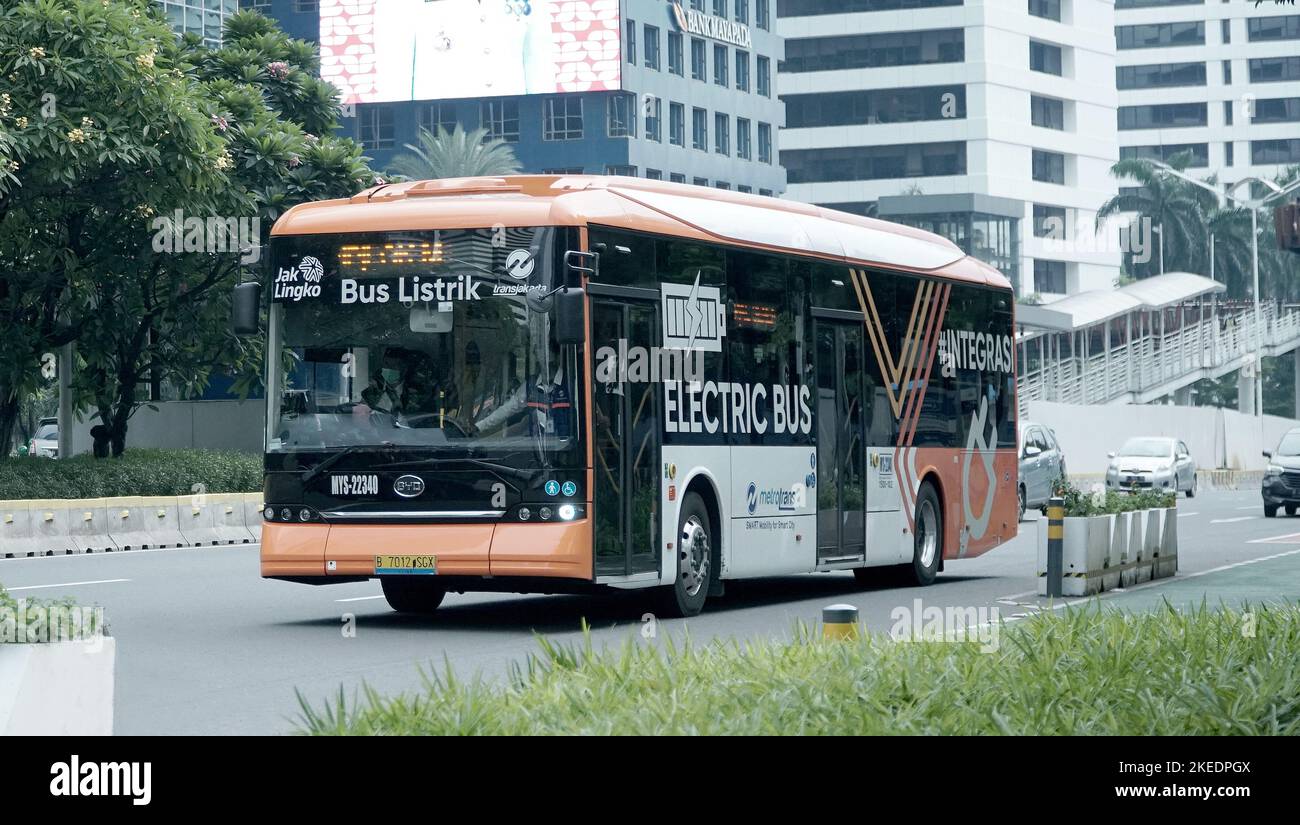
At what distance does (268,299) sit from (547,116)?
78.9 meters

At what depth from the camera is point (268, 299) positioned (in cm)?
1495

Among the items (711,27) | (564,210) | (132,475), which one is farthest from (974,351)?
(711,27)

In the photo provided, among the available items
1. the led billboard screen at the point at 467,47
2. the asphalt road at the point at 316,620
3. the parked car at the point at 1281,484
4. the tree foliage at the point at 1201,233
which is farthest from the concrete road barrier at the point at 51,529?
the tree foliage at the point at 1201,233

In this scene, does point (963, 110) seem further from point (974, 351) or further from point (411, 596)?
point (411, 596)

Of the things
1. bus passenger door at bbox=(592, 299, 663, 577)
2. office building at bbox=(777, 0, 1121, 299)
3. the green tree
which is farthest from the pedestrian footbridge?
bus passenger door at bbox=(592, 299, 663, 577)

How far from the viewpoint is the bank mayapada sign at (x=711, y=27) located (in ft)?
309

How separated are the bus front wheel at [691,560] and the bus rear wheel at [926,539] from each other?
420 centimetres

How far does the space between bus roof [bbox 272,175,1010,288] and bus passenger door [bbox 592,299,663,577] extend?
69 centimetres

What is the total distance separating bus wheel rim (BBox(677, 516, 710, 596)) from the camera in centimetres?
1544

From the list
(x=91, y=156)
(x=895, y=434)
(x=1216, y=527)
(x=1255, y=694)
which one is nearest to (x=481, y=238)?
(x=895, y=434)

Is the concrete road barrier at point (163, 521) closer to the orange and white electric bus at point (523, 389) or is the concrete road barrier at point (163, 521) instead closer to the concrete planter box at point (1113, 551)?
the orange and white electric bus at point (523, 389)

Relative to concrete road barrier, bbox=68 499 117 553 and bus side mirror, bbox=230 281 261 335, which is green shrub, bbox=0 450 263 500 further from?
bus side mirror, bbox=230 281 261 335
